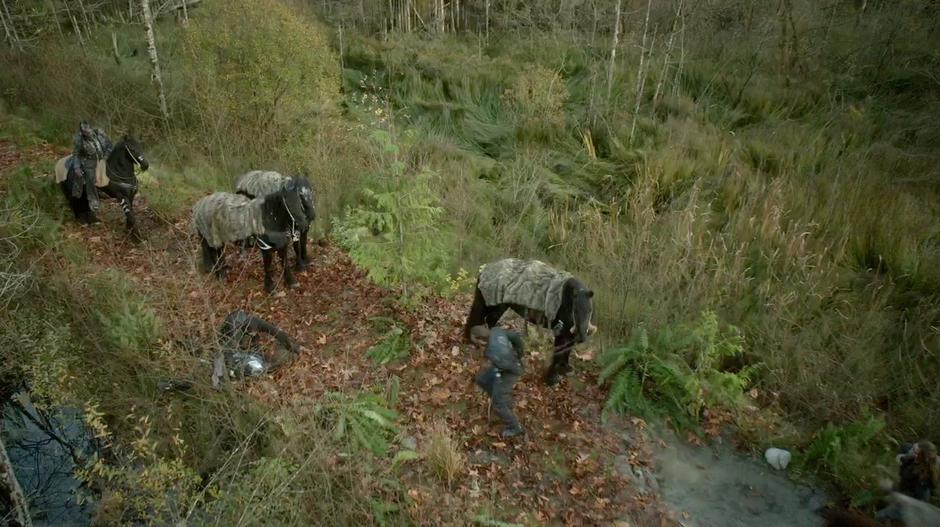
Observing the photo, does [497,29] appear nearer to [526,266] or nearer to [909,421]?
[526,266]

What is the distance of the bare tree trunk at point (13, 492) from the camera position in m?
4.46

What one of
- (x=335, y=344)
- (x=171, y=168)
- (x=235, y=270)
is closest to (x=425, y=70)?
(x=171, y=168)

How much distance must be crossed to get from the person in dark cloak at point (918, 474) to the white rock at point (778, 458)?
992 millimetres

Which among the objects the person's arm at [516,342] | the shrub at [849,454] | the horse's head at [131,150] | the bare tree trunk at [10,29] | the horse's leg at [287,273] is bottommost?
the shrub at [849,454]

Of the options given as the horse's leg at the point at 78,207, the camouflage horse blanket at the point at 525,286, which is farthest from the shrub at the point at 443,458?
the horse's leg at the point at 78,207

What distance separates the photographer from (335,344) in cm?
669

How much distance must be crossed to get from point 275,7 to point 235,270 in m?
5.89

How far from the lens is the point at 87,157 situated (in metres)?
8.14

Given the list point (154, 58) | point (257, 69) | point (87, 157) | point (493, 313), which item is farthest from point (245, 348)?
point (154, 58)

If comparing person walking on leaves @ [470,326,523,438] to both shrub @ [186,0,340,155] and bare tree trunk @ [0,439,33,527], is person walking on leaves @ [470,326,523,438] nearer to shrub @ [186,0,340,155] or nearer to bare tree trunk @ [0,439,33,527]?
bare tree trunk @ [0,439,33,527]

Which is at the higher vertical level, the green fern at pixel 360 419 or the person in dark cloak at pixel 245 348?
the person in dark cloak at pixel 245 348

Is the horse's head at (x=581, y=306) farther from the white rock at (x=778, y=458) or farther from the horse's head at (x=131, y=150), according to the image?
the horse's head at (x=131, y=150)

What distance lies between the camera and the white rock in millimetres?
5547

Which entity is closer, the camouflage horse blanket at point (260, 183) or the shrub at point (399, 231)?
the shrub at point (399, 231)
